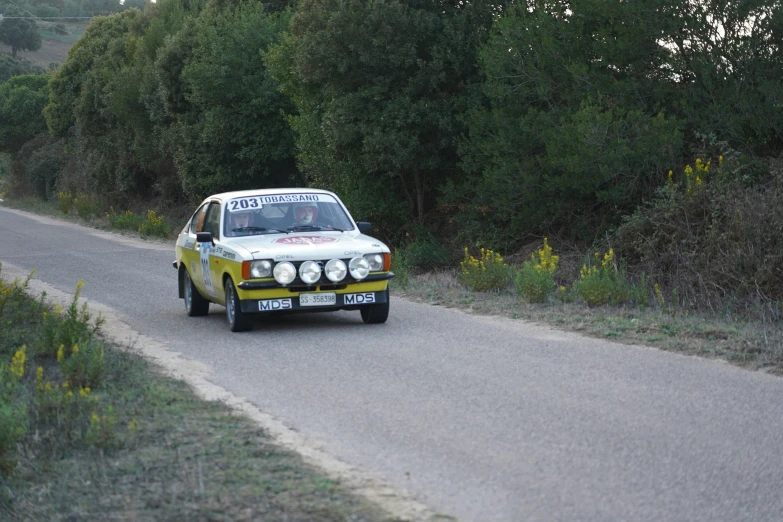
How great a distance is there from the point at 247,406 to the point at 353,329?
4.14m

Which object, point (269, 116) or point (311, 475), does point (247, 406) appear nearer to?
point (311, 475)

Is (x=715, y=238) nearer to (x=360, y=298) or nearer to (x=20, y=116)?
(x=360, y=298)

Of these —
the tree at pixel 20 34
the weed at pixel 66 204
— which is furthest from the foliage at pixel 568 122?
the tree at pixel 20 34

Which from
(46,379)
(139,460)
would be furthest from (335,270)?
(139,460)

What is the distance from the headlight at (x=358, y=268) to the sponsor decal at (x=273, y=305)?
0.77m

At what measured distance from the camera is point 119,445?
271 inches

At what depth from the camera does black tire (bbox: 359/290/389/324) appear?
12.6 m

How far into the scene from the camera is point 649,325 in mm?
11727

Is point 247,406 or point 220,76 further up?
point 220,76

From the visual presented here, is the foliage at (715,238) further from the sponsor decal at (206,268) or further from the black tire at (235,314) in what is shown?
the sponsor decal at (206,268)

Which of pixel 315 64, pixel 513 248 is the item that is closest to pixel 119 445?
pixel 513 248

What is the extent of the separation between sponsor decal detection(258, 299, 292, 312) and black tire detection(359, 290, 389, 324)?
1.01 metres

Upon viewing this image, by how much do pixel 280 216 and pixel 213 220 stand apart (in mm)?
1029

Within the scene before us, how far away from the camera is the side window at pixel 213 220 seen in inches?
526
